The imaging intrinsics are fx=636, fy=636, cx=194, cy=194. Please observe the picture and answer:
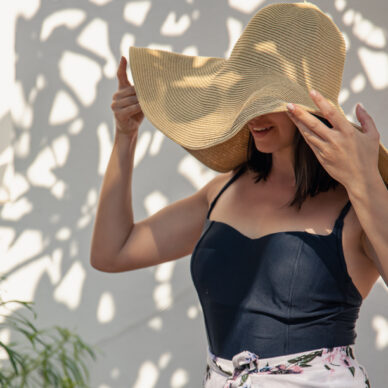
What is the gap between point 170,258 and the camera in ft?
6.22

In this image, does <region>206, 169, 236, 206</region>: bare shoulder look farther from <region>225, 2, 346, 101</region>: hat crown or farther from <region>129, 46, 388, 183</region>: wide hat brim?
<region>225, 2, 346, 101</region>: hat crown

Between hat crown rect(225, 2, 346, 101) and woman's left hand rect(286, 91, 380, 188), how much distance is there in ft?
0.67

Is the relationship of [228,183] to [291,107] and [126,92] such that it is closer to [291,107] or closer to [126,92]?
[126,92]

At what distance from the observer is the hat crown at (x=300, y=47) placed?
4.90 feet

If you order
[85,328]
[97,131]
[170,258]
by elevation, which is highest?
[97,131]

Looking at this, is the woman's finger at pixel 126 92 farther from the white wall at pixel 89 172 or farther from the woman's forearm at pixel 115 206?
the white wall at pixel 89 172

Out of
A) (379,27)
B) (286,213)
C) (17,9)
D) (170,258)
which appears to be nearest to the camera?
(286,213)

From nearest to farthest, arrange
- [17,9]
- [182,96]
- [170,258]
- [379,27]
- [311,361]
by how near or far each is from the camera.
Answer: [311,361]
[182,96]
[170,258]
[379,27]
[17,9]

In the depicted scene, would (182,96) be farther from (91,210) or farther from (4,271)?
(4,271)

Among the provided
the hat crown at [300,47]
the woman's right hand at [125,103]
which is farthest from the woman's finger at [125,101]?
the hat crown at [300,47]

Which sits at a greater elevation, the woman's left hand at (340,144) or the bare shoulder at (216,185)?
the woman's left hand at (340,144)

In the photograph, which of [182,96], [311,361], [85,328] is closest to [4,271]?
[85,328]

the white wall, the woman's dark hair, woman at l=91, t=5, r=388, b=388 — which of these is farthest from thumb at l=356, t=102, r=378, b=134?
the white wall

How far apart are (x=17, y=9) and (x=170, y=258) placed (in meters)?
1.60
